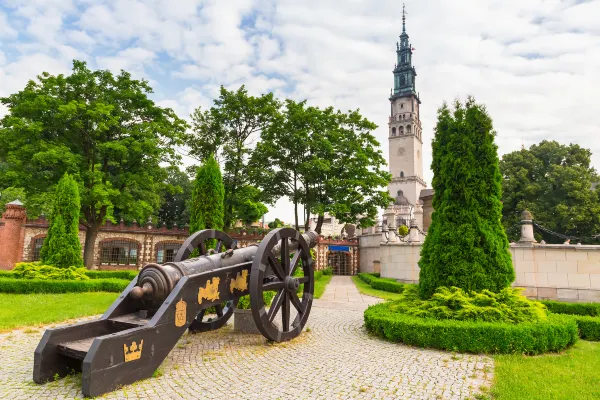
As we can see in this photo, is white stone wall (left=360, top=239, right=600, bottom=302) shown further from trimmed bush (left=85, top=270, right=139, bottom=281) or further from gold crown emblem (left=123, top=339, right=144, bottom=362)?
trimmed bush (left=85, top=270, right=139, bottom=281)

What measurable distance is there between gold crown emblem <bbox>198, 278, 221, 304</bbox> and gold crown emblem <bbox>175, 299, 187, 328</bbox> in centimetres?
36

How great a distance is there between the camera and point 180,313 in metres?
5.17

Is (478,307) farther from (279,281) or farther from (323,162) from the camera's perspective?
(323,162)

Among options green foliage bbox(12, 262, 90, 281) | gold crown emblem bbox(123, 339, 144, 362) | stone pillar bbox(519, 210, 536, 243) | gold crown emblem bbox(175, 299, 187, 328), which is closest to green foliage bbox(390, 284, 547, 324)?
gold crown emblem bbox(175, 299, 187, 328)

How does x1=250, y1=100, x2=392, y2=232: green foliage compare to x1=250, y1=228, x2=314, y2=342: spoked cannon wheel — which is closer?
x1=250, y1=228, x2=314, y2=342: spoked cannon wheel

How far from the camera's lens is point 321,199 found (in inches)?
1032

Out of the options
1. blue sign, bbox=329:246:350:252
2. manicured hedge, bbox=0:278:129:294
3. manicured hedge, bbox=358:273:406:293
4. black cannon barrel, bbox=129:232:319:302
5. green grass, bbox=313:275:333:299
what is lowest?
green grass, bbox=313:275:333:299

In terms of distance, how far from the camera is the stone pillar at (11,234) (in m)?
24.2

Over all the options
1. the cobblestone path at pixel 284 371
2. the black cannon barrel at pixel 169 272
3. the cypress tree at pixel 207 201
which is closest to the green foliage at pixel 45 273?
the cypress tree at pixel 207 201

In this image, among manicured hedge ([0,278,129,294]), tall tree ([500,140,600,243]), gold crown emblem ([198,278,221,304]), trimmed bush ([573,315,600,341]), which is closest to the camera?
gold crown emblem ([198,278,221,304])

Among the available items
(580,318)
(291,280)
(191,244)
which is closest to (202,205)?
(191,244)

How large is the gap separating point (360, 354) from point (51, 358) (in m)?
4.53

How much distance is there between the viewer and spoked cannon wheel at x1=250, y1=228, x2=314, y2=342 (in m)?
6.20

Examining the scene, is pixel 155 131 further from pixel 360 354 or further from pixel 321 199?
pixel 360 354
